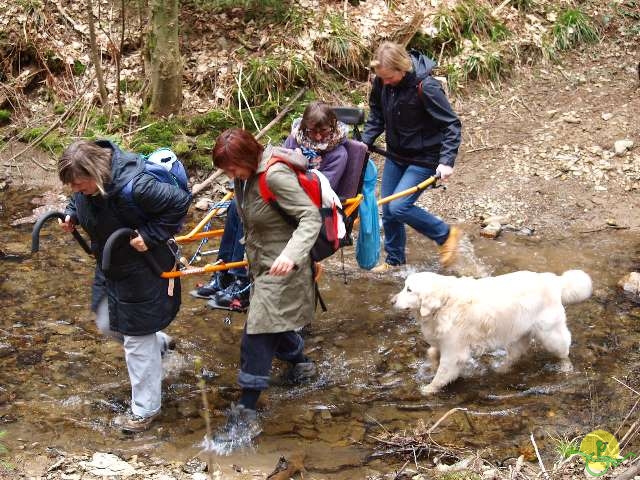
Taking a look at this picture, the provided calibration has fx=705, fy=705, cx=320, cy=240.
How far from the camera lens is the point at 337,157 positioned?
5.14 meters

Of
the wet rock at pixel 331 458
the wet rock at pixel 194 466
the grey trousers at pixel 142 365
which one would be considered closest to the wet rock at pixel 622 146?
the wet rock at pixel 331 458

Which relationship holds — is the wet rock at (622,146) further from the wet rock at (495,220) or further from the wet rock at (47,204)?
the wet rock at (47,204)

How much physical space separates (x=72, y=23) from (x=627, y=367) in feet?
31.7

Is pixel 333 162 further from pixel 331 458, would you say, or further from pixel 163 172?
pixel 331 458

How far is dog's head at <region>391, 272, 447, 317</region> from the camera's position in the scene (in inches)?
203

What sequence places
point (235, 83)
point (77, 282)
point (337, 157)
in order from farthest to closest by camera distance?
point (235, 83)
point (77, 282)
point (337, 157)

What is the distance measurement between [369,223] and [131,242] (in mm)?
2289

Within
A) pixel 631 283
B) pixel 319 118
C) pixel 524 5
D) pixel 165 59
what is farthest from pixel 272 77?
pixel 631 283

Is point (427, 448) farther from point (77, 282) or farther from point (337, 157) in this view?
point (77, 282)

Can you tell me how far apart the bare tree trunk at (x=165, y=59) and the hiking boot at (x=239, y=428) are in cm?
638

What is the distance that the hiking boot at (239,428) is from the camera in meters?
4.84

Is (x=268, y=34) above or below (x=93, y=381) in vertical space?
above

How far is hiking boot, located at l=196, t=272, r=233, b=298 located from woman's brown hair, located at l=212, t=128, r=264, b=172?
166 centimetres

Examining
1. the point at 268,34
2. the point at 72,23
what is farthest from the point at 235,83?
the point at 72,23
